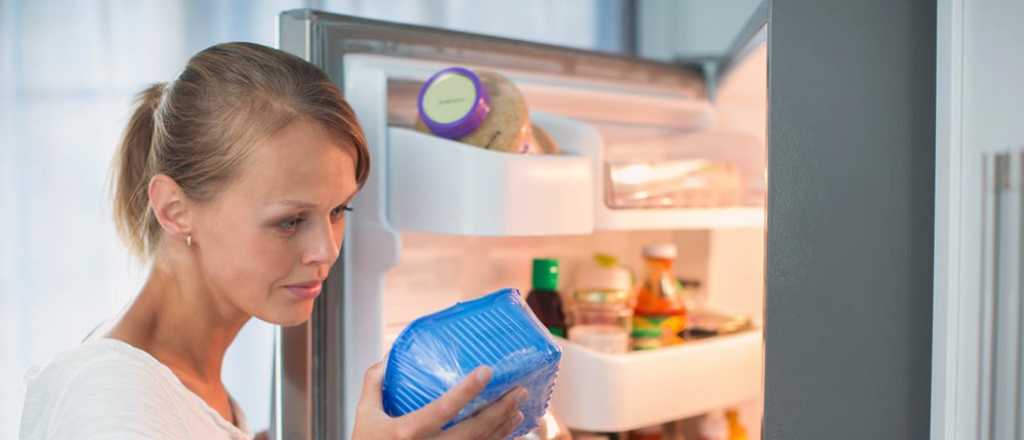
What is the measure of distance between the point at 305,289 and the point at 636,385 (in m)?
0.44

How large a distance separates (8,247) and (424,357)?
4.54 ft

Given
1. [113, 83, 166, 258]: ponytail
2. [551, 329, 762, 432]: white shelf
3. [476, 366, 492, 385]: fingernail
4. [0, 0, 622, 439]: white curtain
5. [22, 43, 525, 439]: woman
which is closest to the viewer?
[476, 366, 492, 385]: fingernail

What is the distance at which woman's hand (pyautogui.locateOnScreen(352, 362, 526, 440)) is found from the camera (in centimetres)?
64

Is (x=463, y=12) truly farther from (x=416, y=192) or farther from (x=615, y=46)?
(x=416, y=192)

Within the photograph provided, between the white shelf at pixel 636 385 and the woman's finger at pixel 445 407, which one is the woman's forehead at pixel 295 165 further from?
the white shelf at pixel 636 385

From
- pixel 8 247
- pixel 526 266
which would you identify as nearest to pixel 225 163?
pixel 526 266

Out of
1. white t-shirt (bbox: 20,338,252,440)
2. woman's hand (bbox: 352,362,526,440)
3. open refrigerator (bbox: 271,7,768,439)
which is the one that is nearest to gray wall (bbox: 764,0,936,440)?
open refrigerator (bbox: 271,7,768,439)

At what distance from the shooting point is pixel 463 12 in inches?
70.9

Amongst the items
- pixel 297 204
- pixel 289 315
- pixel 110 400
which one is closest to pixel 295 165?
pixel 297 204

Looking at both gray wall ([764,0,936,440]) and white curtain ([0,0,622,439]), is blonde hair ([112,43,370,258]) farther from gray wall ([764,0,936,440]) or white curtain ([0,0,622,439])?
white curtain ([0,0,622,439])

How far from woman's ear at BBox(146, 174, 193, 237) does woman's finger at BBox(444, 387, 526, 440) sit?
0.34m

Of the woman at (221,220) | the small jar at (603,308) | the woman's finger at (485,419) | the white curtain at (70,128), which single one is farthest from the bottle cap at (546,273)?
the white curtain at (70,128)

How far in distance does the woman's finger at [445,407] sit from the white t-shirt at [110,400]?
8.2 inches

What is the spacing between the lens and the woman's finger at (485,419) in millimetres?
673
